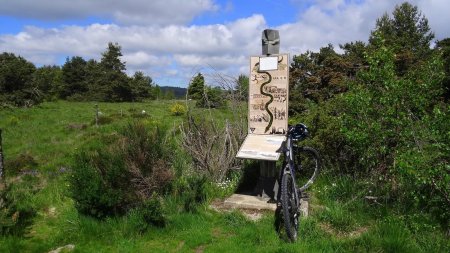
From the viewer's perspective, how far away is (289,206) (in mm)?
4918

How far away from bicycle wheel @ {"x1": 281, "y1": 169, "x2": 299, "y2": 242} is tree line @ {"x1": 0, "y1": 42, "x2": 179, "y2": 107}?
2731cm

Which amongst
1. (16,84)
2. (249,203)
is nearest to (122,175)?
(249,203)

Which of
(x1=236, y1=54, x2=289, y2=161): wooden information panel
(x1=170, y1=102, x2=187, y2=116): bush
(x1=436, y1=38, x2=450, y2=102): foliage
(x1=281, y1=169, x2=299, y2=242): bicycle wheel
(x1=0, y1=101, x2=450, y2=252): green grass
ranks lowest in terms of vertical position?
(x1=0, y1=101, x2=450, y2=252): green grass

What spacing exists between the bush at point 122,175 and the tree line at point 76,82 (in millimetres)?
24407

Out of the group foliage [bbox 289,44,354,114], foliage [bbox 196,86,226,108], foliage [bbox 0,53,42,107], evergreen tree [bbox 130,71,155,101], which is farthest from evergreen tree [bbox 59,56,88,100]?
foliage [bbox 196,86,226,108]

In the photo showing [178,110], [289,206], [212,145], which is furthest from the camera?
[178,110]

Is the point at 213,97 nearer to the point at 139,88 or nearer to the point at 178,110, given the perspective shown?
the point at 178,110

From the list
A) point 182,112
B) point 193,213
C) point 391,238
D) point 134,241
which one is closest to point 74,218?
point 134,241

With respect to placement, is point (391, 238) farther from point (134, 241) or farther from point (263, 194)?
point (134, 241)

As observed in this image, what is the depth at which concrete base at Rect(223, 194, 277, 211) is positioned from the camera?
614cm

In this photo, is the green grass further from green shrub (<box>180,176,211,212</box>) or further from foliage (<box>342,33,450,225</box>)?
foliage (<box>342,33,450,225</box>)

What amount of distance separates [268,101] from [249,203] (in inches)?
68.2

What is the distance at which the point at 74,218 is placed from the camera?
19.2ft

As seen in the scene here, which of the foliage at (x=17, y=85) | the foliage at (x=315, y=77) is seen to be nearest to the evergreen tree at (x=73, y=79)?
the foliage at (x=17, y=85)
